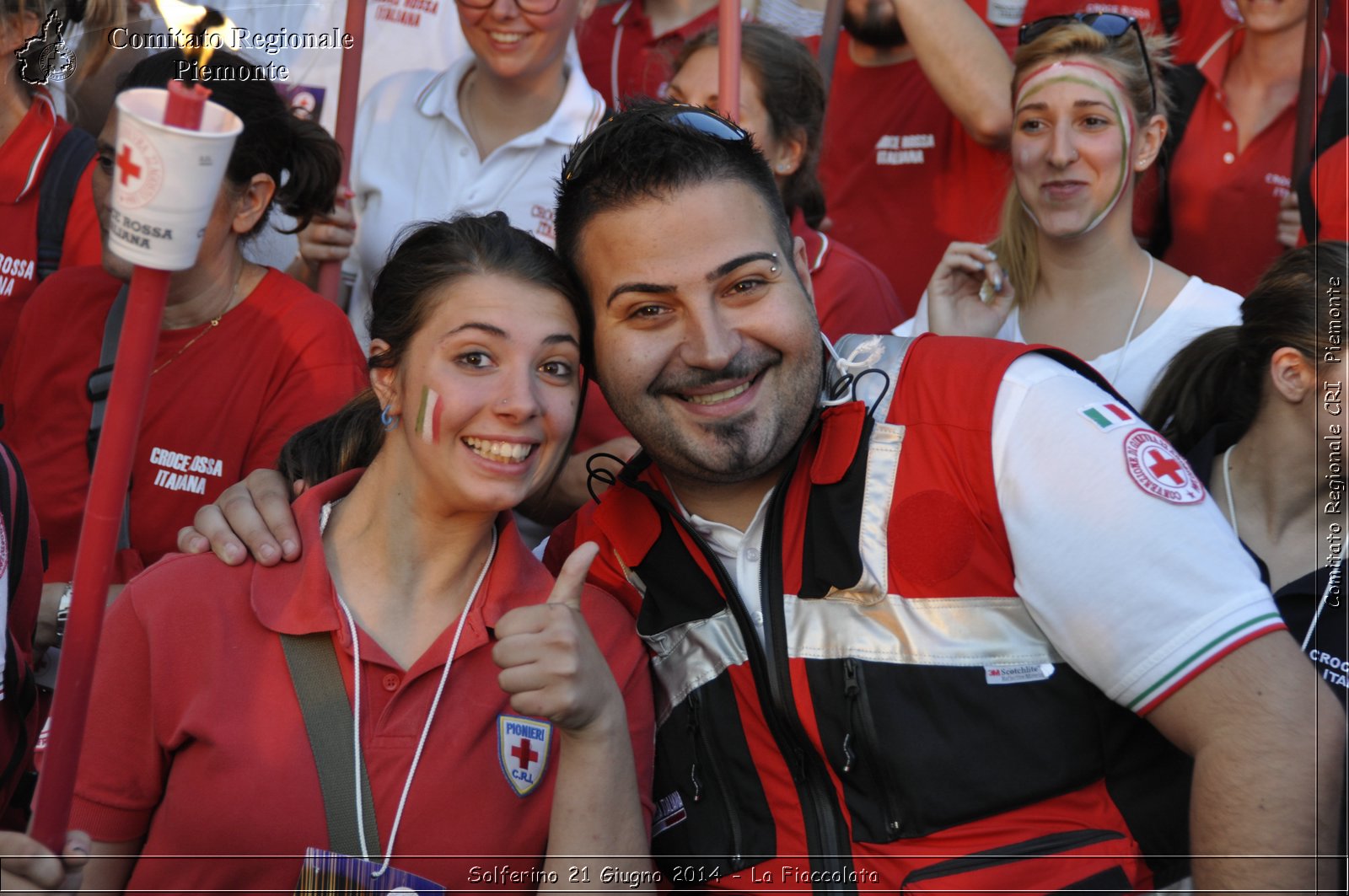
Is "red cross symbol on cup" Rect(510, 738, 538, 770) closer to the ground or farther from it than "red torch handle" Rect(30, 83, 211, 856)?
closer to the ground

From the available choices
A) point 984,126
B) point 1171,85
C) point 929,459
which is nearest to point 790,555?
point 929,459

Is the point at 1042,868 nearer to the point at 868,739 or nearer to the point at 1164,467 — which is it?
the point at 868,739

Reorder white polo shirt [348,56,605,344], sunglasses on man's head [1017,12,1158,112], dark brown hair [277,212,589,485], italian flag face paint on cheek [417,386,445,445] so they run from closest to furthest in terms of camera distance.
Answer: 1. italian flag face paint on cheek [417,386,445,445]
2. dark brown hair [277,212,589,485]
3. sunglasses on man's head [1017,12,1158,112]
4. white polo shirt [348,56,605,344]

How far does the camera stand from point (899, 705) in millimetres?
2488

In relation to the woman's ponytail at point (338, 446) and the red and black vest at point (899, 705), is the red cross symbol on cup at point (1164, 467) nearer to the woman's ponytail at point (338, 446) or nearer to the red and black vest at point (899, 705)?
the red and black vest at point (899, 705)

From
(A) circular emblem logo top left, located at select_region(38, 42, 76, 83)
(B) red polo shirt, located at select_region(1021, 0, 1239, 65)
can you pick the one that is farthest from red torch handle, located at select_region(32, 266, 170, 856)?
(B) red polo shirt, located at select_region(1021, 0, 1239, 65)

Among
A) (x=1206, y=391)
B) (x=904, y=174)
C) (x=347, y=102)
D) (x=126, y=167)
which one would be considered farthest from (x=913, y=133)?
(x=126, y=167)

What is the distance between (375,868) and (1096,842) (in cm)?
126

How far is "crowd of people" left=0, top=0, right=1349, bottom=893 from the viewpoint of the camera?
2.35m

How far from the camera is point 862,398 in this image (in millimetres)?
2684

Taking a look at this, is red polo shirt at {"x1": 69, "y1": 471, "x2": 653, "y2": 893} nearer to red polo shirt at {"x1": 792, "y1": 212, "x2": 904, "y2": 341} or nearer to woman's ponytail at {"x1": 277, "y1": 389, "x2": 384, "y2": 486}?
woman's ponytail at {"x1": 277, "y1": 389, "x2": 384, "y2": 486}

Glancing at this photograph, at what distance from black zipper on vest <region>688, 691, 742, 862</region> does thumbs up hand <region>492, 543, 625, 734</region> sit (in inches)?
13.6

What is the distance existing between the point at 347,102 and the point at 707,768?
91.6 inches

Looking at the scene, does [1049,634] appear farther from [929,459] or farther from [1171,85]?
[1171,85]
